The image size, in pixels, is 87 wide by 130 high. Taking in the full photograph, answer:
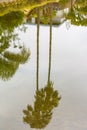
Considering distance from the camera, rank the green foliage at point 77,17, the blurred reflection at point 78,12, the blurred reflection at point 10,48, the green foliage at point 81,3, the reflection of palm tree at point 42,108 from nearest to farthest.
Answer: the reflection of palm tree at point 42,108 → the blurred reflection at point 10,48 → the green foliage at point 77,17 → the blurred reflection at point 78,12 → the green foliage at point 81,3

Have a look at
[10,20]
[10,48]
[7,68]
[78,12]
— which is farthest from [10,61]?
[78,12]

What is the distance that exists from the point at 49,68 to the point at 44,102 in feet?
12.2

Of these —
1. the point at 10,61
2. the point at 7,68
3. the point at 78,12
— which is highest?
the point at 78,12

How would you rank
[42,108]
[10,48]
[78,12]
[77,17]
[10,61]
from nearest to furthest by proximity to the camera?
[42,108] < [10,61] < [10,48] < [77,17] < [78,12]

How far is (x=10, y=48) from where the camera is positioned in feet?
72.6

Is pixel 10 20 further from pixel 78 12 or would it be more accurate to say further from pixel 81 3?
pixel 81 3

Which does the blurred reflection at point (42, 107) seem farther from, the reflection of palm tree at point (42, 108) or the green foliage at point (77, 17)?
the green foliage at point (77, 17)

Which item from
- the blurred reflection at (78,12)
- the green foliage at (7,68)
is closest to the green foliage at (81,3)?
→ the blurred reflection at (78,12)

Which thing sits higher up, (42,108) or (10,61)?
(10,61)

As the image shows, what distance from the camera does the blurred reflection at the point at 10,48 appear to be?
1895 centimetres

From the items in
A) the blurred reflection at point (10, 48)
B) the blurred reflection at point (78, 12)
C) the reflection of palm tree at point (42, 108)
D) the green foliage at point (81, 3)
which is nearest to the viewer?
the reflection of palm tree at point (42, 108)

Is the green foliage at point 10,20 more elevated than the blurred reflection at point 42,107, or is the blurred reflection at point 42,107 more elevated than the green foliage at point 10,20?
the green foliage at point 10,20

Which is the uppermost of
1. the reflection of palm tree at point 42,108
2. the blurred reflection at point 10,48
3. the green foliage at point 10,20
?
the green foliage at point 10,20

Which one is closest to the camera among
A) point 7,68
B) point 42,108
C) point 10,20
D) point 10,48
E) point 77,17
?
point 42,108
